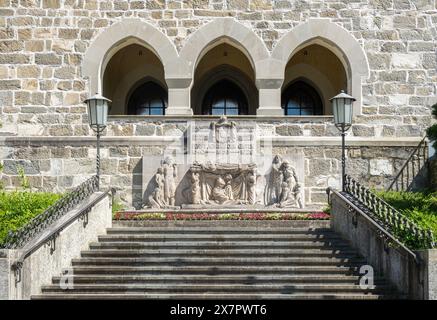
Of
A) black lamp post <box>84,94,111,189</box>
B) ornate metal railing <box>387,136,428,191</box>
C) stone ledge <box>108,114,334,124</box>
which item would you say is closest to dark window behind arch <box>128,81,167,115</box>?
stone ledge <box>108,114,334,124</box>

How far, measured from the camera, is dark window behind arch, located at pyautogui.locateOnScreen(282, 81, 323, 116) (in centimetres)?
2350

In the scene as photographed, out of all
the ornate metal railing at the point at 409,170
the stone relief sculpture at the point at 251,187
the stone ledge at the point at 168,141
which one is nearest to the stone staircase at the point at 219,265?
the stone relief sculpture at the point at 251,187

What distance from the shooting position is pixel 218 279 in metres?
12.1

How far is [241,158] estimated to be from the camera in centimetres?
1855

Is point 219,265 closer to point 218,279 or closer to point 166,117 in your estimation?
point 218,279

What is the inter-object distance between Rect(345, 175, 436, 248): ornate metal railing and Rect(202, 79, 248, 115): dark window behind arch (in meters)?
9.35

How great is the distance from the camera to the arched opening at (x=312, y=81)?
75.4 feet

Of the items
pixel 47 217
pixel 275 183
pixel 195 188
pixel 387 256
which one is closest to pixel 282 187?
pixel 275 183

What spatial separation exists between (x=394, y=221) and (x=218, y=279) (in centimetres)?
297

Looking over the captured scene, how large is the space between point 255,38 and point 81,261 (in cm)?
878

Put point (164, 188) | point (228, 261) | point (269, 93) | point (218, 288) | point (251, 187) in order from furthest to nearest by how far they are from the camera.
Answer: point (269, 93) → point (164, 188) → point (251, 187) → point (228, 261) → point (218, 288)

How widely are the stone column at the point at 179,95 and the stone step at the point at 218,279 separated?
7.95 m
